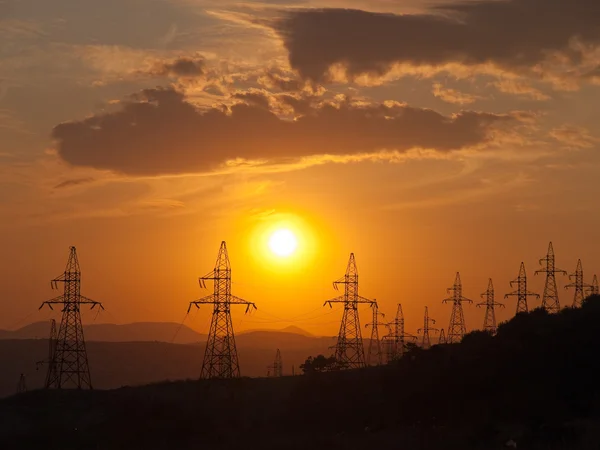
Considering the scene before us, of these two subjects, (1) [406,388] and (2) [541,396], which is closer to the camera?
Result: (2) [541,396]

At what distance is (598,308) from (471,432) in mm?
27991

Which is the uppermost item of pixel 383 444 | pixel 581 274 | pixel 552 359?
pixel 581 274

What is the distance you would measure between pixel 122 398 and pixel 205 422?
12.6 meters

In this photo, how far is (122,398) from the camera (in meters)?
90.9

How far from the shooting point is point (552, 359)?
7162 cm

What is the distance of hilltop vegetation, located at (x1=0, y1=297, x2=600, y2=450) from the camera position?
60.5m

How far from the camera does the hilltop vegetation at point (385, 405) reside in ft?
198

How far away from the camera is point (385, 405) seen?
75812mm

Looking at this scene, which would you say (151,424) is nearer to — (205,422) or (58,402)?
(205,422)

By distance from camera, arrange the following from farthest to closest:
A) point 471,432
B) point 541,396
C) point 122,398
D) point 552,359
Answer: point 122,398 → point 552,359 → point 541,396 → point 471,432

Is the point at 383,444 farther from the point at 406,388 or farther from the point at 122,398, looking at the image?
the point at 122,398

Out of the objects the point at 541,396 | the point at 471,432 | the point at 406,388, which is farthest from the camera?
the point at 406,388

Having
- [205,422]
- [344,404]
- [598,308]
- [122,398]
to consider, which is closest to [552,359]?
[598,308]

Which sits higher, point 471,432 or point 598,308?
point 598,308
